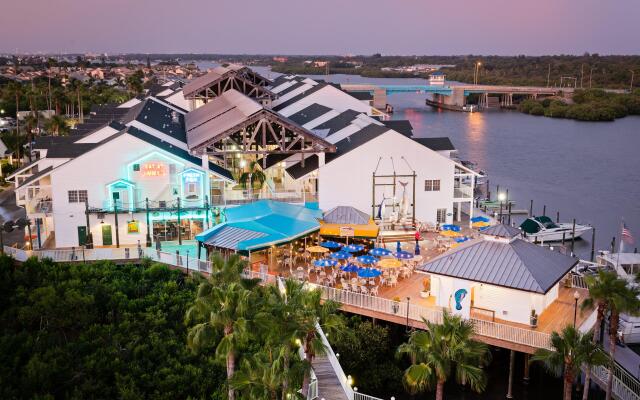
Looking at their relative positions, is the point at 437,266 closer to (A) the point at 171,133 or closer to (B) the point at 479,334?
(B) the point at 479,334

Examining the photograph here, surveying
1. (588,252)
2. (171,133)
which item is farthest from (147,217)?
(588,252)

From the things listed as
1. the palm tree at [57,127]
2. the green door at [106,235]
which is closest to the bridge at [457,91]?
the palm tree at [57,127]

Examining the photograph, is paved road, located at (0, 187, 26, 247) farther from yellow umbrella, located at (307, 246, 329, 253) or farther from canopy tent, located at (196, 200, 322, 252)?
yellow umbrella, located at (307, 246, 329, 253)

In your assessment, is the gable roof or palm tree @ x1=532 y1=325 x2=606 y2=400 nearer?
palm tree @ x1=532 y1=325 x2=606 y2=400

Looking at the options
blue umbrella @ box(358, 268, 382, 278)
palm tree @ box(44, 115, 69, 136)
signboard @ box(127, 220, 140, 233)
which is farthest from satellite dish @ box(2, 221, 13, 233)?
palm tree @ box(44, 115, 69, 136)

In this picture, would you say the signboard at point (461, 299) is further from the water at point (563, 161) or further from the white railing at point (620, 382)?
the water at point (563, 161)
